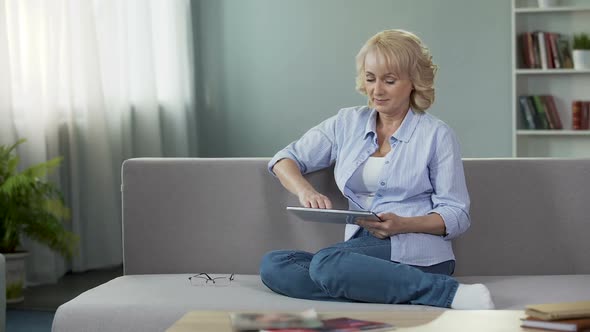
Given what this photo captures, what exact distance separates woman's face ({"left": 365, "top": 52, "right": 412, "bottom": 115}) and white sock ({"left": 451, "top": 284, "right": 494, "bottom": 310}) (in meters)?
0.60

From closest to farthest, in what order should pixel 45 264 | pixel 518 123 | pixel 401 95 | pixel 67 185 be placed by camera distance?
pixel 401 95 < pixel 45 264 < pixel 67 185 < pixel 518 123

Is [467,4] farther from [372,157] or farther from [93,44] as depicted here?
[372,157]

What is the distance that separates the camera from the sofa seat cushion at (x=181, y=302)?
234 cm

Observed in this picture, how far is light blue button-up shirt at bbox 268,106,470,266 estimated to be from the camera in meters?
2.56

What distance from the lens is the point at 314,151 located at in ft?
9.13

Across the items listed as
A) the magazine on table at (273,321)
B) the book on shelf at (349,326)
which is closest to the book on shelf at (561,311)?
the book on shelf at (349,326)

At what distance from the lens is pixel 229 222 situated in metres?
2.84

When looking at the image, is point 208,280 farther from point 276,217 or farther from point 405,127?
point 405,127

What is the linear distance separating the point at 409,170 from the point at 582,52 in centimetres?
356

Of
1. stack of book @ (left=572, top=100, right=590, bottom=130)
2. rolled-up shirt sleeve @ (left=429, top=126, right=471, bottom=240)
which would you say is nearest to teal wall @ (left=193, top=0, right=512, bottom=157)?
stack of book @ (left=572, top=100, right=590, bottom=130)

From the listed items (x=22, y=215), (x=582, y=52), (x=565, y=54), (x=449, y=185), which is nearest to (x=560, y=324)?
(x=449, y=185)

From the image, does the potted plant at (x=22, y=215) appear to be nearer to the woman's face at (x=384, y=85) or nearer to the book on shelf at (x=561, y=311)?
the woman's face at (x=384, y=85)

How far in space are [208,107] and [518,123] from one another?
2094 mm

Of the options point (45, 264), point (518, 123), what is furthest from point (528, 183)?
point (518, 123)
